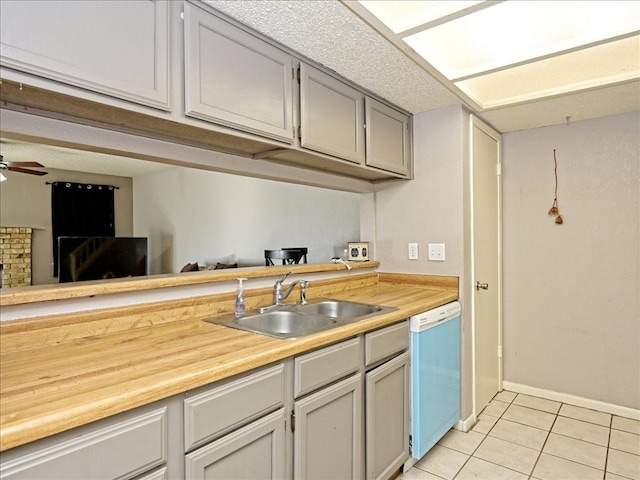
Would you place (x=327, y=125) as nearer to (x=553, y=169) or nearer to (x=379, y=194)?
(x=379, y=194)

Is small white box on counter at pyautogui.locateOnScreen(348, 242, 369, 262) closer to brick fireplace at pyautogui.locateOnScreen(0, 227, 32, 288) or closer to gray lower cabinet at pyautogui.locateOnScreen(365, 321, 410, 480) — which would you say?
gray lower cabinet at pyautogui.locateOnScreen(365, 321, 410, 480)

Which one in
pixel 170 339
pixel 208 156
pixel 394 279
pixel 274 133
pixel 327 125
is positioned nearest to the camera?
pixel 170 339

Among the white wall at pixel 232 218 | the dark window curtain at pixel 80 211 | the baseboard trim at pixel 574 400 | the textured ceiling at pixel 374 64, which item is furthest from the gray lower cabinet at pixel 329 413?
the dark window curtain at pixel 80 211

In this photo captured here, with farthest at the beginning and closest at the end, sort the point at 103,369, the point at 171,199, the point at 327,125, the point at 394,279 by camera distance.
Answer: the point at 171,199 < the point at 394,279 < the point at 327,125 < the point at 103,369

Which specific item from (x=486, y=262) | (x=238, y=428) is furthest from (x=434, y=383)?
(x=238, y=428)

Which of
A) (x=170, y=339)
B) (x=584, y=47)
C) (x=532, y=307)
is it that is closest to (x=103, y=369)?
(x=170, y=339)

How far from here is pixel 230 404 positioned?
1.12 metres

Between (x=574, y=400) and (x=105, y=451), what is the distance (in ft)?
10.3

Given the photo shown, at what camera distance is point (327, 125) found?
1.94m

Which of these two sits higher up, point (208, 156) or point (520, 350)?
point (208, 156)

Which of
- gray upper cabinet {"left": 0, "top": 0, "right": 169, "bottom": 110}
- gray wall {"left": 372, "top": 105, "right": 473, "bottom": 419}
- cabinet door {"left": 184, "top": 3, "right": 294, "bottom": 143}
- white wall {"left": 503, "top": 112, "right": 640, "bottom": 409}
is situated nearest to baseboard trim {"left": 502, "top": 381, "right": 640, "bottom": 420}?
white wall {"left": 503, "top": 112, "right": 640, "bottom": 409}

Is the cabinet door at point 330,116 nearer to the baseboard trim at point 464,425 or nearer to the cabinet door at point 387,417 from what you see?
the cabinet door at point 387,417

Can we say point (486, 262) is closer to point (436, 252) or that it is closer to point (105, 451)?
point (436, 252)

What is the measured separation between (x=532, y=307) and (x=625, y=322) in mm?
572
